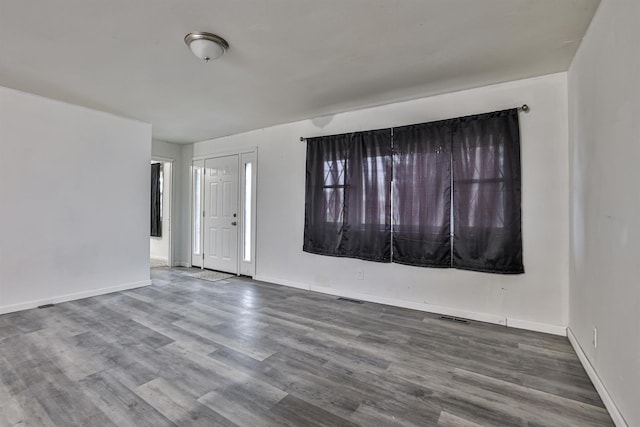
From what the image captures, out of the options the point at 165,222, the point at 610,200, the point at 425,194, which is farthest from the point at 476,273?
the point at 165,222

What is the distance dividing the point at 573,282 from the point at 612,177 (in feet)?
4.20

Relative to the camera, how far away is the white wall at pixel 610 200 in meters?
1.45

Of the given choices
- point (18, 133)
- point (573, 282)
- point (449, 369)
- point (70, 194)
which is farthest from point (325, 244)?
point (18, 133)

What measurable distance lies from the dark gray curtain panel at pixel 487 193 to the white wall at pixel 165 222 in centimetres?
516

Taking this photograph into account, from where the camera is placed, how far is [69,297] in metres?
3.71

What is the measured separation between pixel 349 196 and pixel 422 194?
3.06 feet

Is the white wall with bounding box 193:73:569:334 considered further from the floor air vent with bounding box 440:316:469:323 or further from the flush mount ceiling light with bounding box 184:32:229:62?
the flush mount ceiling light with bounding box 184:32:229:62

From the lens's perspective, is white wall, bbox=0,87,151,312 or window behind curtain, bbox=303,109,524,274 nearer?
window behind curtain, bbox=303,109,524,274

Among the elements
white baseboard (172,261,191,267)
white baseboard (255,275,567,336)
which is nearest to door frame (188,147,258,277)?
white baseboard (255,275,567,336)

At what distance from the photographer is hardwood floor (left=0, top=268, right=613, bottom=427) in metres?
1.68

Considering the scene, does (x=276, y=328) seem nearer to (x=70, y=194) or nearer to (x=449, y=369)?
(x=449, y=369)

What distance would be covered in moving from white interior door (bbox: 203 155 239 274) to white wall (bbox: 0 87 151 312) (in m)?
1.23

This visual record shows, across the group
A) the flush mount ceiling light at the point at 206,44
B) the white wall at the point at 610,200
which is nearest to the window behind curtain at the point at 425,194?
the white wall at the point at 610,200

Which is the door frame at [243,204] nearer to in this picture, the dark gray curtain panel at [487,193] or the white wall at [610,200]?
the dark gray curtain panel at [487,193]
